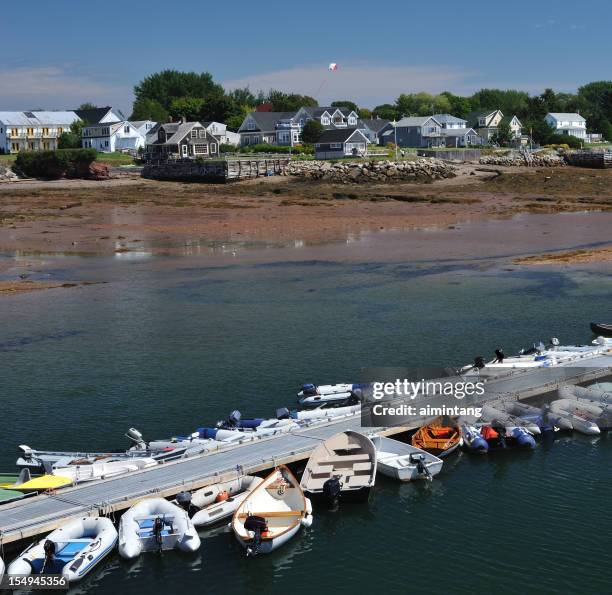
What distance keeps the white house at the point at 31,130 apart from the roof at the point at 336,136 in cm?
4350

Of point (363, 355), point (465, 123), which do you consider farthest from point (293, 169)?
point (363, 355)

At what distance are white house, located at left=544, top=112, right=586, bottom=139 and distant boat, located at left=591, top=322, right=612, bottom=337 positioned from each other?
126452mm

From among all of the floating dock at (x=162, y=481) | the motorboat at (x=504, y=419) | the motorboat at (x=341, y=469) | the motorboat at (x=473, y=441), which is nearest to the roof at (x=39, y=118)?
the floating dock at (x=162, y=481)

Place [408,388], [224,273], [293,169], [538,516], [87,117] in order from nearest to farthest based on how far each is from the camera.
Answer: [538,516] < [408,388] < [224,273] < [293,169] < [87,117]

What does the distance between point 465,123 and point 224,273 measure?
348 feet

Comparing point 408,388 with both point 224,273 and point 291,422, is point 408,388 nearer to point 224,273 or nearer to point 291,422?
point 291,422

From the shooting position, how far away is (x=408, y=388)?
30844 mm

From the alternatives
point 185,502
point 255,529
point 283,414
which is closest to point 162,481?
point 185,502

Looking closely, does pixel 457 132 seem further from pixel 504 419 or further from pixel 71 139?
pixel 504 419

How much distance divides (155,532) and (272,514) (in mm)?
2875

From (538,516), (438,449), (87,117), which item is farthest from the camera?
(87,117)

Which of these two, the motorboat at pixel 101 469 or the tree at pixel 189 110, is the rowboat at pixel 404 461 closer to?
the motorboat at pixel 101 469

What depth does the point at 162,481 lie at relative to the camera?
2353 cm

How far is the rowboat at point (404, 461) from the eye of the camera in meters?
24.8
